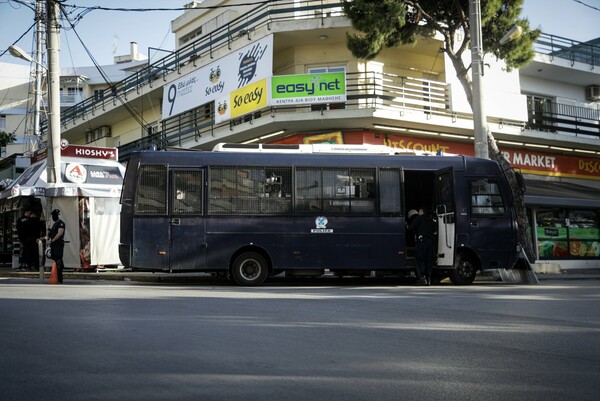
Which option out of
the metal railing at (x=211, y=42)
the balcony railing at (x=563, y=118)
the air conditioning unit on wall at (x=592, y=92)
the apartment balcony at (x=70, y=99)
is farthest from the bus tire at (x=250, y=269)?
the apartment balcony at (x=70, y=99)

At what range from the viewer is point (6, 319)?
8031 mm

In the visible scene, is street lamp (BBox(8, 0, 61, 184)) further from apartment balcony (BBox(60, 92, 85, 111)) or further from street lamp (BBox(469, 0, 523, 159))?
apartment balcony (BBox(60, 92, 85, 111))

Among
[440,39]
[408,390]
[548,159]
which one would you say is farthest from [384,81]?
[408,390]

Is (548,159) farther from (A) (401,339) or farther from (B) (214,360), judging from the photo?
(B) (214,360)

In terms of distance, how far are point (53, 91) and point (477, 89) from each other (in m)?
12.1

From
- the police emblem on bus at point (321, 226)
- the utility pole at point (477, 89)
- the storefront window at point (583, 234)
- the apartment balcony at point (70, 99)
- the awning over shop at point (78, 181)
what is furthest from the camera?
the apartment balcony at point (70, 99)

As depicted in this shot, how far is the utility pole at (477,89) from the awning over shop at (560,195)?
823cm

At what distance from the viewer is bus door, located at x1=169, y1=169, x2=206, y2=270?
1433 centimetres

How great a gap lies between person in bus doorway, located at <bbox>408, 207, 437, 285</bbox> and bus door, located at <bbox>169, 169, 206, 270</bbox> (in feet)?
15.9

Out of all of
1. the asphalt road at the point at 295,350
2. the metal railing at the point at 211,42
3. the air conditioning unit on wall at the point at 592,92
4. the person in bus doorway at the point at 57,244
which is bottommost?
the asphalt road at the point at 295,350

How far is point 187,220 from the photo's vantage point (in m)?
14.4

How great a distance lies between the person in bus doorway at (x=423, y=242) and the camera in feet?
48.6

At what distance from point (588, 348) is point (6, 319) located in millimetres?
6728

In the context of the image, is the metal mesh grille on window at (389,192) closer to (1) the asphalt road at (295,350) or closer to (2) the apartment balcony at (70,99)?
(1) the asphalt road at (295,350)
